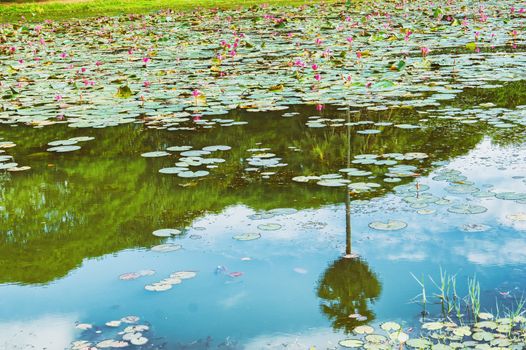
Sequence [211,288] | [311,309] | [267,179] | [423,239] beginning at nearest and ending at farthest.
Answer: [311,309] < [211,288] < [423,239] < [267,179]

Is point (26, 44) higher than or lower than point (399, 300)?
higher

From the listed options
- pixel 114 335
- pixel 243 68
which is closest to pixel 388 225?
pixel 114 335

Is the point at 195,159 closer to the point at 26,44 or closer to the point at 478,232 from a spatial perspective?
the point at 478,232

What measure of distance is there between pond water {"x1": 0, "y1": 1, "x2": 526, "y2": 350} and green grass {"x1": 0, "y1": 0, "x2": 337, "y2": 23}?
19.9m

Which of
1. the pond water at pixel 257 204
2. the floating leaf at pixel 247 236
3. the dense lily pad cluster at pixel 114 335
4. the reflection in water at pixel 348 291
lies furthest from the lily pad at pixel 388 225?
the dense lily pad cluster at pixel 114 335

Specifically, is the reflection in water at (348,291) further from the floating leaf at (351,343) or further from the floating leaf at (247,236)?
the floating leaf at (247,236)

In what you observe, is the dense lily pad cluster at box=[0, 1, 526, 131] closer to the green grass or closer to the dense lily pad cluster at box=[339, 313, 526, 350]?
the dense lily pad cluster at box=[339, 313, 526, 350]

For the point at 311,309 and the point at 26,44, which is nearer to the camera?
the point at 311,309

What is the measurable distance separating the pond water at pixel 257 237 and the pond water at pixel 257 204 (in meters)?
0.01

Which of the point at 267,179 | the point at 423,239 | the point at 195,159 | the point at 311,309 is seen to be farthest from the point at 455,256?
the point at 195,159

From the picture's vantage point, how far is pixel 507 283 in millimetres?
3279

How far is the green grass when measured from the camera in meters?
28.3

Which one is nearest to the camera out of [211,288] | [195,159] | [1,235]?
[211,288]

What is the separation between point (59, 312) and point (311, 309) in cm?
124
